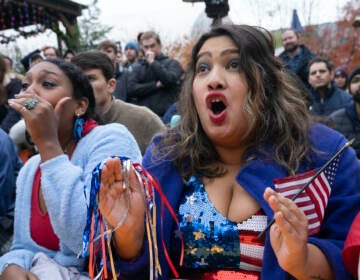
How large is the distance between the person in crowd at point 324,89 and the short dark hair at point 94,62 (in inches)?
120

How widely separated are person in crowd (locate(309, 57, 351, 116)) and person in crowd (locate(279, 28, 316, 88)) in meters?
0.29

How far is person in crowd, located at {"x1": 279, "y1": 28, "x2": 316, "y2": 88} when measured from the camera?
6457 mm

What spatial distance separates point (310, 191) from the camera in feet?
5.94

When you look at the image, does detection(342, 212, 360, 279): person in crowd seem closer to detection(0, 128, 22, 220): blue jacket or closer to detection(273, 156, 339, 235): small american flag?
detection(273, 156, 339, 235): small american flag

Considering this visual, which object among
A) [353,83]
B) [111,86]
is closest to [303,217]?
[111,86]

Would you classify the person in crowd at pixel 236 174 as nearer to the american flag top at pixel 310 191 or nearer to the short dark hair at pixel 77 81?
the american flag top at pixel 310 191

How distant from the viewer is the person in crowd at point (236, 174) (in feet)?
6.09

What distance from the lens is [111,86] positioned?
396cm

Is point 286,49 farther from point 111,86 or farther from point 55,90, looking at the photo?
point 55,90

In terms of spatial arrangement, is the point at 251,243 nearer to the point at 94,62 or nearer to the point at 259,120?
the point at 259,120

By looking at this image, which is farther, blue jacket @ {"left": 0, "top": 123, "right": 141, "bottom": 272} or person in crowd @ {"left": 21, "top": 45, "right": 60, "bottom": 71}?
person in crowd @ {"left": 21, "top": 45, "right": 60, "bottom": 71}

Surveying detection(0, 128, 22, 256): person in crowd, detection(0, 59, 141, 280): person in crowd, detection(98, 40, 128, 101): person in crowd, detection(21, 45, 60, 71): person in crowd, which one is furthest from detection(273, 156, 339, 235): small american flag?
detection(21, 45, 60, 71): person in crowd

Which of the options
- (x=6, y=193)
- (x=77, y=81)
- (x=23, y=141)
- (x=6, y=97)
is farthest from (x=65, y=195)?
(x=23, y=141)

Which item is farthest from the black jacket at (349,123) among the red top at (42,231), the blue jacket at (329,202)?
the red top at (42,231)
